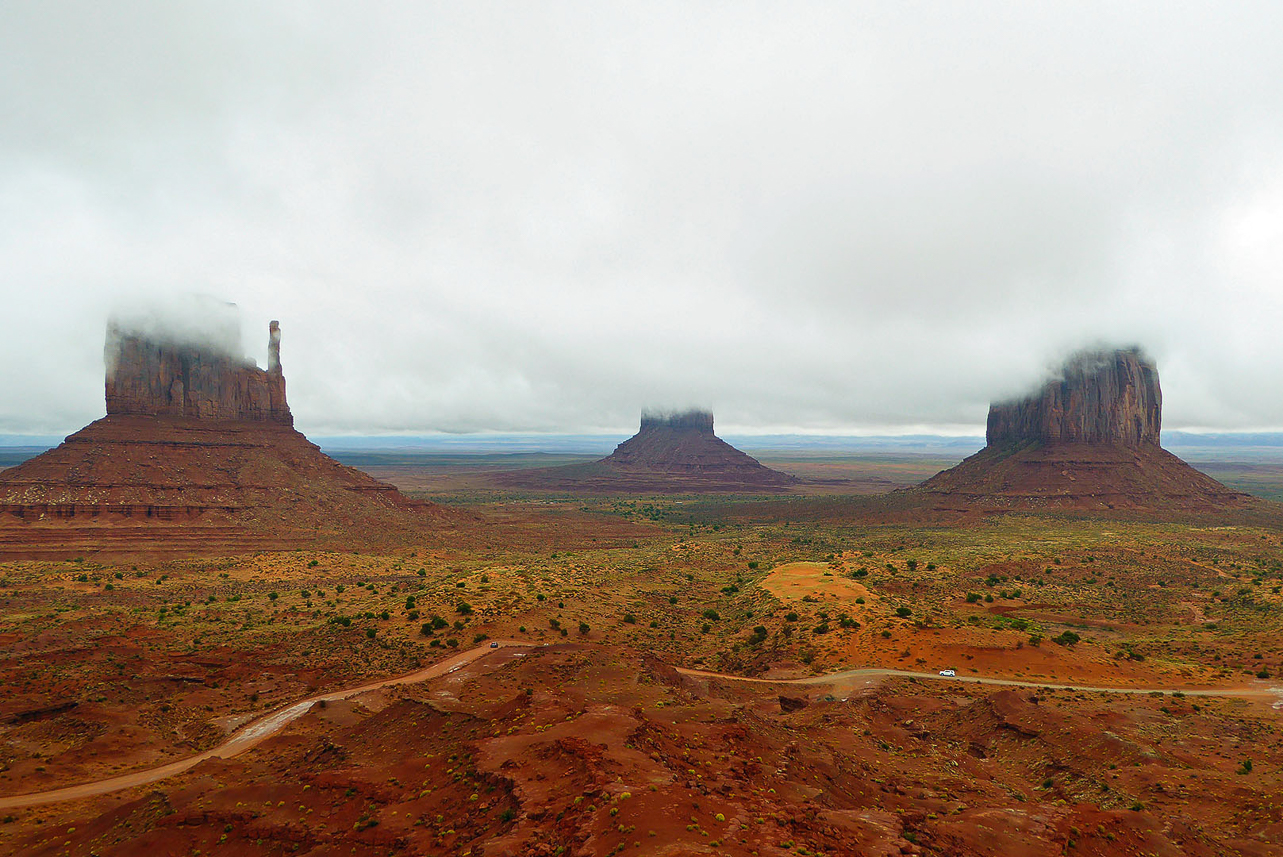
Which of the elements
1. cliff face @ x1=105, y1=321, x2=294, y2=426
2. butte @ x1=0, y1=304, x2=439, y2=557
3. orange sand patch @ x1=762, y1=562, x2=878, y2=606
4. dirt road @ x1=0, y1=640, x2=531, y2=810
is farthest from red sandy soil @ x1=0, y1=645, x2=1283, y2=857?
cliff face @ x1=105, y1=321, x2=294, y2=426

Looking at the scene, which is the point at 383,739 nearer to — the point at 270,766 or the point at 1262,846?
the point at 270,766

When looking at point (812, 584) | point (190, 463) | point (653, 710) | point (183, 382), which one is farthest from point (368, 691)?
point (183, 382)

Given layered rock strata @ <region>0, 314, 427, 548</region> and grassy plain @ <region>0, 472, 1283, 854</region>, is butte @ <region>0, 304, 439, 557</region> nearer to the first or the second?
layered rock strata @ <region>0, 314, 427, 548</region>

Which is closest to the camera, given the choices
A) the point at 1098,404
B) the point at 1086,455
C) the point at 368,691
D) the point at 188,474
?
the point at 368,691

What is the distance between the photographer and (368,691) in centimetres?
4047

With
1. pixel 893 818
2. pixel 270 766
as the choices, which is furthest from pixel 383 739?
pixel 893 818

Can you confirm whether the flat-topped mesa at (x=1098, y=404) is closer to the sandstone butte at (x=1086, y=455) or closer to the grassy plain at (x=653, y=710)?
the sandstone butte at (x=1086, y=455)

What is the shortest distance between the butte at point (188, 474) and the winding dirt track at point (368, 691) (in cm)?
7098

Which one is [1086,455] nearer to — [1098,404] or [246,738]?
[1098,404]

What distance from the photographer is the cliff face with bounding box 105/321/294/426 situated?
11725cm

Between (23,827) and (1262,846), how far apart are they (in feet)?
162

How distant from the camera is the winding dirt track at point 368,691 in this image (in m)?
28.4

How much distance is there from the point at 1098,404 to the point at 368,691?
645ft

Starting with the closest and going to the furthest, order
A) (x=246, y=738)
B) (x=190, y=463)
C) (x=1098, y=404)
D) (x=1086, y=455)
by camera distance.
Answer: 1. (x=246, y=738)
2. (x=190, y=463)
3. (x=1086, y=455)
4. (x=1098, y=404)
